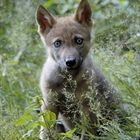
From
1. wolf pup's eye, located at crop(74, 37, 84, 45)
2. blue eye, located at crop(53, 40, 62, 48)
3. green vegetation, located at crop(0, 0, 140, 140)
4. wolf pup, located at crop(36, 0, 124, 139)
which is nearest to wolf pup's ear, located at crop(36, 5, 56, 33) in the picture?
wolf pup, located at crop(36, 0, 124, 139)

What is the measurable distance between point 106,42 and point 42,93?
0.91 metres

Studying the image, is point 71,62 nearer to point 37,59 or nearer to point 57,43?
point 57,43

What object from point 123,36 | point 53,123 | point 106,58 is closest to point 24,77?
point 123,36

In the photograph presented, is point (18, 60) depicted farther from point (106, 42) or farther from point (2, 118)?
point (2, 118)

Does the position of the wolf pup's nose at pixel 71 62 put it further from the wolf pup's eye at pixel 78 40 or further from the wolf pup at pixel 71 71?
the wolf pup's eye at pixel 78 40

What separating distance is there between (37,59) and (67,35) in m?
2.65

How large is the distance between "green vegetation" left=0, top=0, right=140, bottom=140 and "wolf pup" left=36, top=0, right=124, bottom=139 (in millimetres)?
156

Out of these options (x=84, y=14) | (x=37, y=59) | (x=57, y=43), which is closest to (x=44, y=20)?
(x=57, y=43)

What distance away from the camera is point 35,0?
7.89 m

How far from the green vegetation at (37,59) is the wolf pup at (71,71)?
→ 156 millimetres

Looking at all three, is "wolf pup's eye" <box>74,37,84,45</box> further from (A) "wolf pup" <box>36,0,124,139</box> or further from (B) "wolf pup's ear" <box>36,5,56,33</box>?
(B) "wolf pup's ear" <box>36,5,56,33</box>

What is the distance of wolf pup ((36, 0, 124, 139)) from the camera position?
19.4 feet

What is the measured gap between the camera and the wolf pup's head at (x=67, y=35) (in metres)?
6.11

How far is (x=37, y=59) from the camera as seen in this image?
29.2ft
